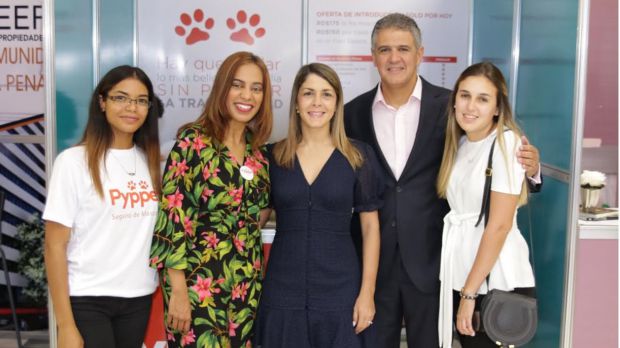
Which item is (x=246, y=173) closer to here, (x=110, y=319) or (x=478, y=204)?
(x=110, y=319)

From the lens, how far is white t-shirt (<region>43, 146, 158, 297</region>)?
196cm

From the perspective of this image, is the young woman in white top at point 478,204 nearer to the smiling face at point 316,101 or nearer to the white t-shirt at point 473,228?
the white t-shirt at point 473,228

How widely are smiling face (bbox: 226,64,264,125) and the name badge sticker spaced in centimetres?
17

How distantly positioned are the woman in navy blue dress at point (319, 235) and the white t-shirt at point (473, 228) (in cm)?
27

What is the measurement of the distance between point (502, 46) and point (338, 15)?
1.00 metres

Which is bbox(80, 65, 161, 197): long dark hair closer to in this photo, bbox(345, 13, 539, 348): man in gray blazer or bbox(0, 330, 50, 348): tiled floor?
bbox(345, 13, 539, 348): man in gray blazer

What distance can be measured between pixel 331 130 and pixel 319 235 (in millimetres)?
389

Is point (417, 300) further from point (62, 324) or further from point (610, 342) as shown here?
point (62, 324)

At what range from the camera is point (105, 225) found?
2.00 metres

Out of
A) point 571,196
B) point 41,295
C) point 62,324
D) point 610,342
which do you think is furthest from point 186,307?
point 41,295

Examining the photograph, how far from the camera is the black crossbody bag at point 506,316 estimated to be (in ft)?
6.80

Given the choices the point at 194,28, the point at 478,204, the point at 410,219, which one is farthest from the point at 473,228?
the point at 194,28

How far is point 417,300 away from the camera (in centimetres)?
237

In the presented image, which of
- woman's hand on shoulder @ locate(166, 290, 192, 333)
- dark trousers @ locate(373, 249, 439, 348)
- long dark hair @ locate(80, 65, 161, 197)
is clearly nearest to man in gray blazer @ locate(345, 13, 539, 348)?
dark trousers @ locate(373, 249, 439, 348)
